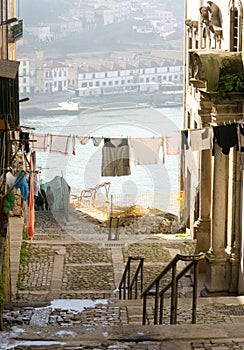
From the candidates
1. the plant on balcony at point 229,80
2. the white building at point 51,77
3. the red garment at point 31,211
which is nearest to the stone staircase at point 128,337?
the plant on balcony at point 229,80

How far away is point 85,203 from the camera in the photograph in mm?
27984

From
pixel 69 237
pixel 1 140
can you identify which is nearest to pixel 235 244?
pixel 1 140

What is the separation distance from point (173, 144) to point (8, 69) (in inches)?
189

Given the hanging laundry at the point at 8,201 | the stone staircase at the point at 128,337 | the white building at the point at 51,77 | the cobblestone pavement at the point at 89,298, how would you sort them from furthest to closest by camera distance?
the white building at the point at 51,77
the hanging laundry at the point at 8,201
the cobblestone pavement at the point at 89,298
the stone staircase at the point at 128,337

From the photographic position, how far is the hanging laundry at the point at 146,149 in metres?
18.3

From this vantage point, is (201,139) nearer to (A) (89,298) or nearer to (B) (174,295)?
(A) (89,298)

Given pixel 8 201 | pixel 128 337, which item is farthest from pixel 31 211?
pixel 128 337

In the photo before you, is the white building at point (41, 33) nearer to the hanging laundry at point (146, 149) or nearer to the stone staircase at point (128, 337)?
the hanging laundry at point (146, 149)

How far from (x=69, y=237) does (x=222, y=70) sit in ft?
29.4

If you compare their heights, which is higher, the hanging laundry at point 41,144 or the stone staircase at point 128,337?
the hanging laundry at point 41,144

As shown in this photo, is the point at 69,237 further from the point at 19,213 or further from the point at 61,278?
the point at 61,278

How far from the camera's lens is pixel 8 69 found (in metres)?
15.9

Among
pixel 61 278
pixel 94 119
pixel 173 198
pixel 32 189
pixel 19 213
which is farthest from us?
pixel 94 119

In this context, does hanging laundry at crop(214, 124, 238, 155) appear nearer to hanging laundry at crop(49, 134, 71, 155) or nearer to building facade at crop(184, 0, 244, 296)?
building facade at crop(184, 0, 244, 296)
